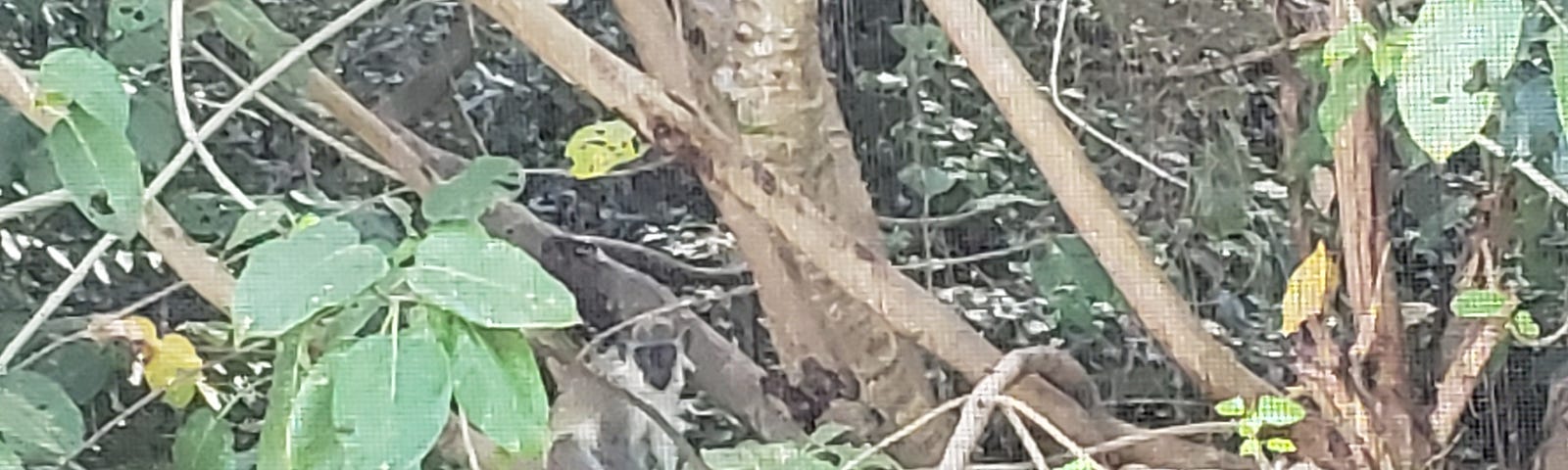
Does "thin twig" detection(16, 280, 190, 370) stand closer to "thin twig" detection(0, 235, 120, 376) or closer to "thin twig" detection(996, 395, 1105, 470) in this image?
"thin twig" detection(0, 235, 120, 376)

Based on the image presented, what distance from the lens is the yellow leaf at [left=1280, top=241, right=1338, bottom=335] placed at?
1.66ft

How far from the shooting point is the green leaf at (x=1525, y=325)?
508mm

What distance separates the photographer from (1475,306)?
503mm

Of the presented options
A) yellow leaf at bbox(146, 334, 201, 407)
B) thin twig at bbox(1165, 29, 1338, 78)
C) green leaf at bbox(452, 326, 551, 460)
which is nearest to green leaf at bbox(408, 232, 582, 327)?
green leaf at bbox(452, 326, 551, 460)

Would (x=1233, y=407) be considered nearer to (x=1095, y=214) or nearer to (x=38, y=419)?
(x=1095, y=214)

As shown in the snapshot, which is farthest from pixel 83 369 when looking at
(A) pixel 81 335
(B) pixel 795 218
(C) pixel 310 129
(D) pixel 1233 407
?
(D) pixel 1233 407

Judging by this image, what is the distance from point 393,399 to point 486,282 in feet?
0.14

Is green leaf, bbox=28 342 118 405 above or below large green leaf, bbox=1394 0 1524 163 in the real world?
below

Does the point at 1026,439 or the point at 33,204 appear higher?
the point at 33,204

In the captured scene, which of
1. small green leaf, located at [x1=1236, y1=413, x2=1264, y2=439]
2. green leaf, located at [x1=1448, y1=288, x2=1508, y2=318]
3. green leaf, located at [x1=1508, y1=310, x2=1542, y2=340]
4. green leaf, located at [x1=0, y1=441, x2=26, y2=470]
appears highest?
green leaf, located at [x1=1448, y1=288, x2=1508, y2=318]

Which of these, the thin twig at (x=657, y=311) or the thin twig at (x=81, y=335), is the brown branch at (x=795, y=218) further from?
the thin twig at (x=81, y=335)

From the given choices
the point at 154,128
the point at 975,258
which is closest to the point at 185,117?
the point at 154,128

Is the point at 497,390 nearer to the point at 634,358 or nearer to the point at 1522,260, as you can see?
the point at 634,358

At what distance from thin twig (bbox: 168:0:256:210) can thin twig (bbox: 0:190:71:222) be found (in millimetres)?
43
